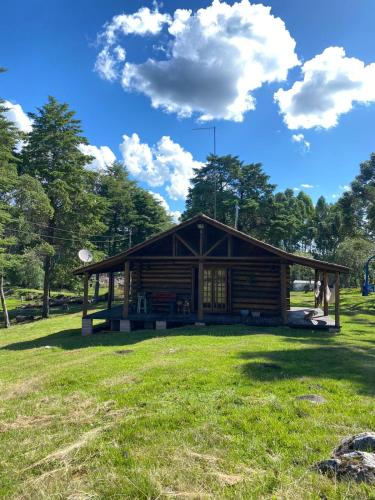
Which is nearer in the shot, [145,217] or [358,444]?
[358,444]

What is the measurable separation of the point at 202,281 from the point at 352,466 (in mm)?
12992

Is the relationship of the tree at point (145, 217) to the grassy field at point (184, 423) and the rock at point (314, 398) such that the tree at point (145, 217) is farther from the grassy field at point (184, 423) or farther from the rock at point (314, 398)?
the rock at point (314, 398)

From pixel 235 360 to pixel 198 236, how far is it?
31.4 ft

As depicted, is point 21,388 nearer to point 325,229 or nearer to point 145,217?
point 145,217

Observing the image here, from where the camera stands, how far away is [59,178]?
2822 centimetres

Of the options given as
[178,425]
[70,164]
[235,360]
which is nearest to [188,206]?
[70,164]

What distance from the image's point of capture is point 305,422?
Result: 5.05 m

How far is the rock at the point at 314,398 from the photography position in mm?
5850

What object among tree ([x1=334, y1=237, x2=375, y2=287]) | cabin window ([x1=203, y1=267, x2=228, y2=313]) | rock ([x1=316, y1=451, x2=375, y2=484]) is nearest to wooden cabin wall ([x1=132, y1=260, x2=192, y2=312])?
cabin window ([x1=203, y1=267, x2=228, y2=313])

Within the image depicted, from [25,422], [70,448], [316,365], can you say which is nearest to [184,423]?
[70,448]

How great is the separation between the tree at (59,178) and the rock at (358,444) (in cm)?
2643

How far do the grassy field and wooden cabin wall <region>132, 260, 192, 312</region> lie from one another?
7.67 meters

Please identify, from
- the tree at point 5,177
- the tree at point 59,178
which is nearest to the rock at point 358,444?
the tree at point 5,177

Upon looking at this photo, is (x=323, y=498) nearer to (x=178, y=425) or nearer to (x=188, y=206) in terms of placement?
(x=178, y=425)
